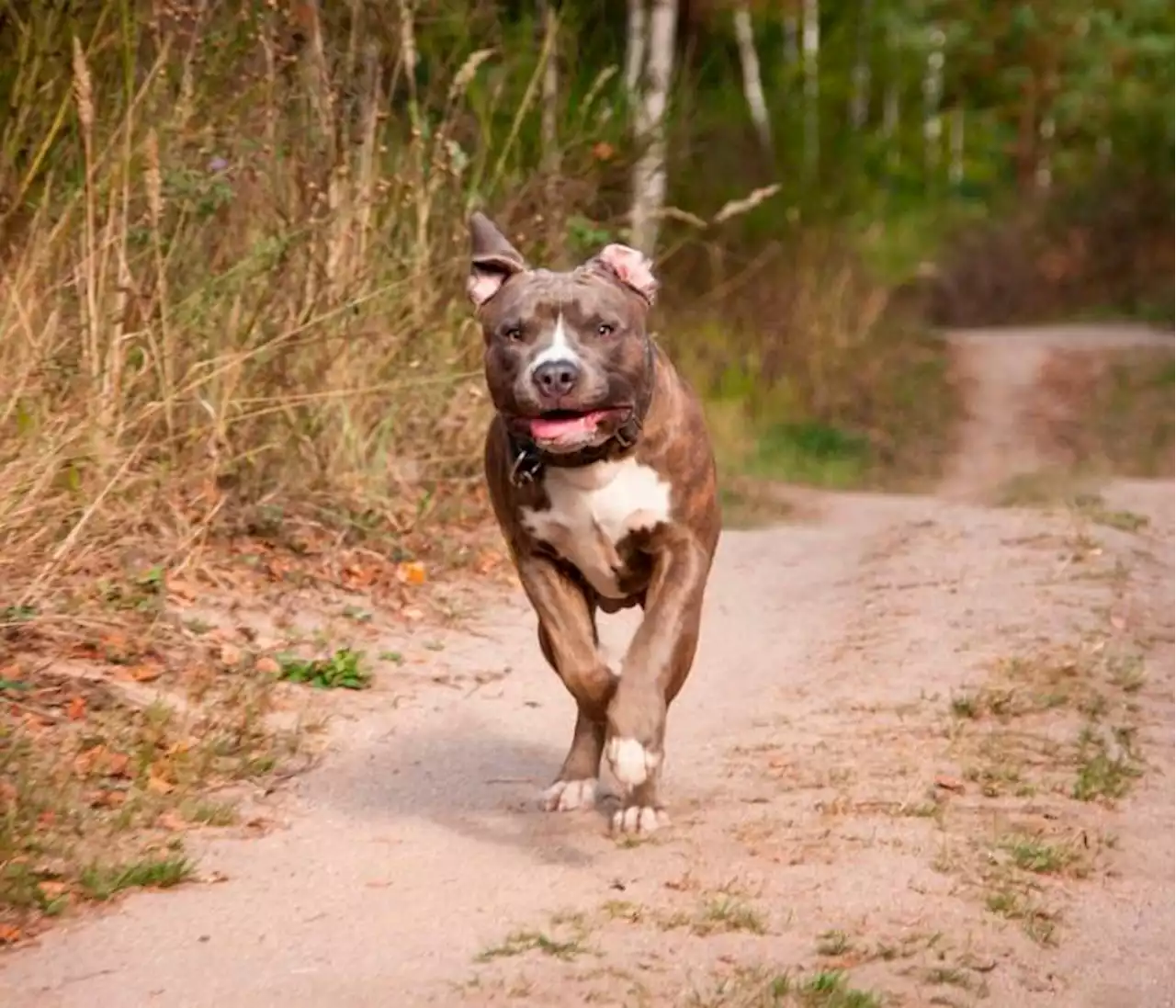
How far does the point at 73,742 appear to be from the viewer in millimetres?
6578

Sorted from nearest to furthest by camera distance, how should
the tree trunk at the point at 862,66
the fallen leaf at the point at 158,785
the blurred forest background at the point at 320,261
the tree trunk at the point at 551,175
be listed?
the fallen leaf at the point at 158,785 → the blurred forest background at the point at 320,261 → the tree trunk at the point at 551,175 → the tree trunk at the point at 862,66

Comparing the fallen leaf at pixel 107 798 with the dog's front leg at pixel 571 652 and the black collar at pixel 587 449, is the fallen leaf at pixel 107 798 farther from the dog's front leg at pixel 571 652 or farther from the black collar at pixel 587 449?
the black collar at pixel 587 449

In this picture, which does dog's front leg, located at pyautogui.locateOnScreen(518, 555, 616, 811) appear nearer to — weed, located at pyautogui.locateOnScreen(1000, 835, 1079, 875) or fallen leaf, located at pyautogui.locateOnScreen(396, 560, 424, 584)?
weed, located at pyautogui.locateOnScreen(1000, 835, 1079, 875)

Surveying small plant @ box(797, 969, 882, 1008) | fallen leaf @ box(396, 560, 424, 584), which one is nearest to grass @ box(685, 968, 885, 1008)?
small plant @ box(797, 969, 882, 1008)

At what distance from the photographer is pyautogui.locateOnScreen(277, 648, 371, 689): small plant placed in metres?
7.70

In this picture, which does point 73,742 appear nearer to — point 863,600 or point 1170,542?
point 863,600

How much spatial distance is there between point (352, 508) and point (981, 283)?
59.5 ft

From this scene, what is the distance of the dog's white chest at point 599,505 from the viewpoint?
234 inches

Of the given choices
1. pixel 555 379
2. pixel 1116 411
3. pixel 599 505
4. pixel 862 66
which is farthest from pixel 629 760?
pixel 862 66

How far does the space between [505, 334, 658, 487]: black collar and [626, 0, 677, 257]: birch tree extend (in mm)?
4532

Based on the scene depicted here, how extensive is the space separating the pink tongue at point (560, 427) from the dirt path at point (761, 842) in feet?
3.52

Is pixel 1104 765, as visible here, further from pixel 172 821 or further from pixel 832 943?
pixel 172 821

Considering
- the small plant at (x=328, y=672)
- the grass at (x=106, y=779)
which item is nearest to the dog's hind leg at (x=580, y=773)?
the grass at (x=106, y=779)

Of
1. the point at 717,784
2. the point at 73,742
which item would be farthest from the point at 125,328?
the point at 717,784
